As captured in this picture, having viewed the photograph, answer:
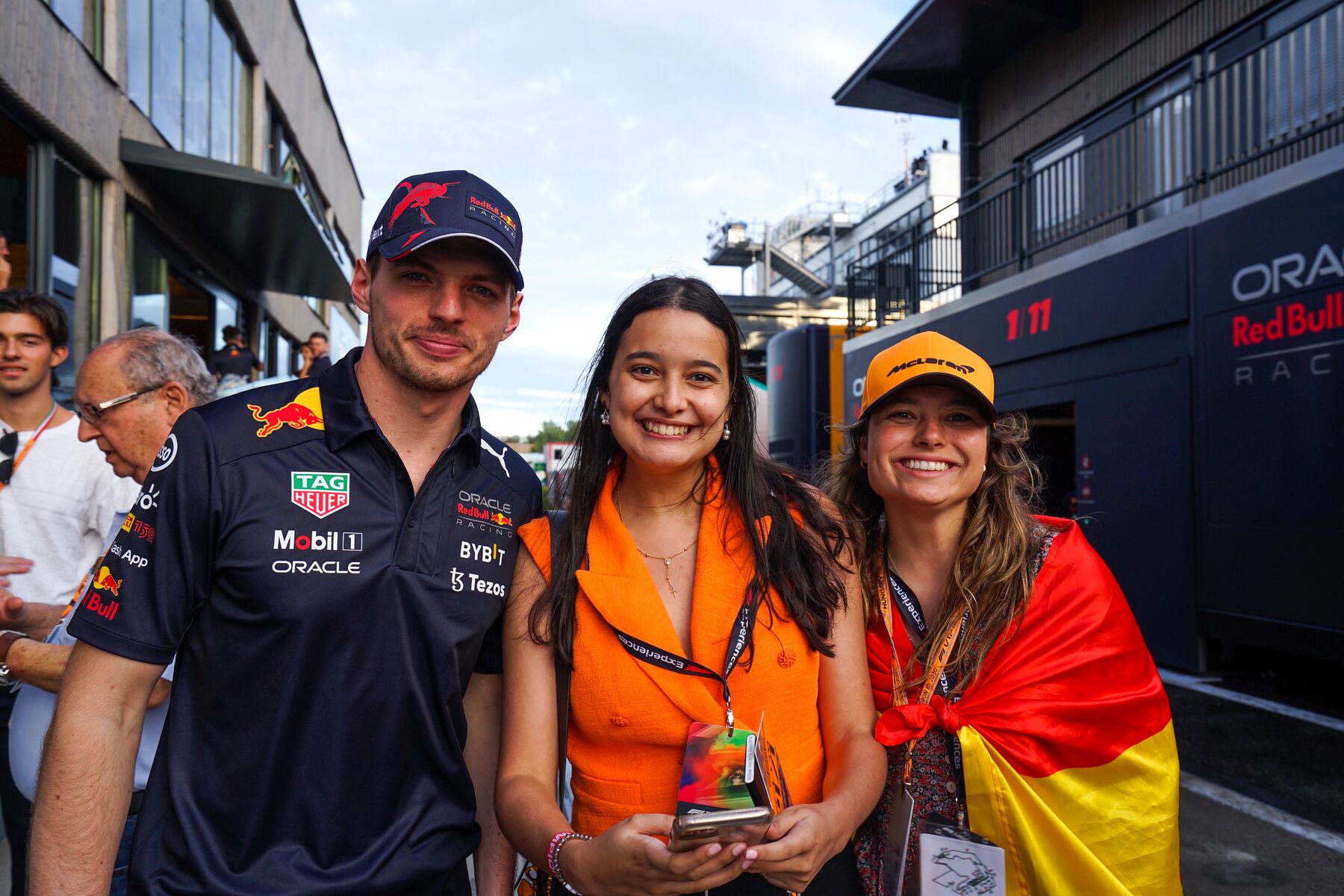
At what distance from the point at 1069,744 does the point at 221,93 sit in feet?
49.1

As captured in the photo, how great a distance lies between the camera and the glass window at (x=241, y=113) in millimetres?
14336

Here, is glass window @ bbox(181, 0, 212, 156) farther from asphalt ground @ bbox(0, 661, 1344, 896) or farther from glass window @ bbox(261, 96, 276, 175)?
asphalt ground @ bbox(0, 661, 1344, 896)

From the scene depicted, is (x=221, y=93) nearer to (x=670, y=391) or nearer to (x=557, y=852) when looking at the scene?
(x=670, y=391)

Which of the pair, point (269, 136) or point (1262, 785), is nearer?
point (1262, 785)

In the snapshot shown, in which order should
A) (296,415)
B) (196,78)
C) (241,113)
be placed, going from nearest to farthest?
(296,415) < (196,78) < (241,113)

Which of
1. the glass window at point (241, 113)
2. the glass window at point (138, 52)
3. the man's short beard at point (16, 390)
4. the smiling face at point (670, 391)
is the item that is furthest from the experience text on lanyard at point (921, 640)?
the glass window at point (241, 113)

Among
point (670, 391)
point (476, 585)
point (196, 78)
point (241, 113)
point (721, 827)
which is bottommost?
point (721, 827)

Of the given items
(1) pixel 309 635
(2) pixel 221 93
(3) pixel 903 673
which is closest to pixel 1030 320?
(3) pixel 903 673

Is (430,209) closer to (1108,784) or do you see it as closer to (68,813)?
(68,813)

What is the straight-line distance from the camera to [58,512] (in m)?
3.11

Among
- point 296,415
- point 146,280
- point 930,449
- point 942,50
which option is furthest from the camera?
point 942,50

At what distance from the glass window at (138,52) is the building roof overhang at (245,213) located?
87 cm

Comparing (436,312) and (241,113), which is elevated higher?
(241,113)

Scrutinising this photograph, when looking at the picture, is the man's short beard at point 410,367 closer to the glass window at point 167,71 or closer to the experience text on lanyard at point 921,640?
the experience text on lanyard at point 921,640
